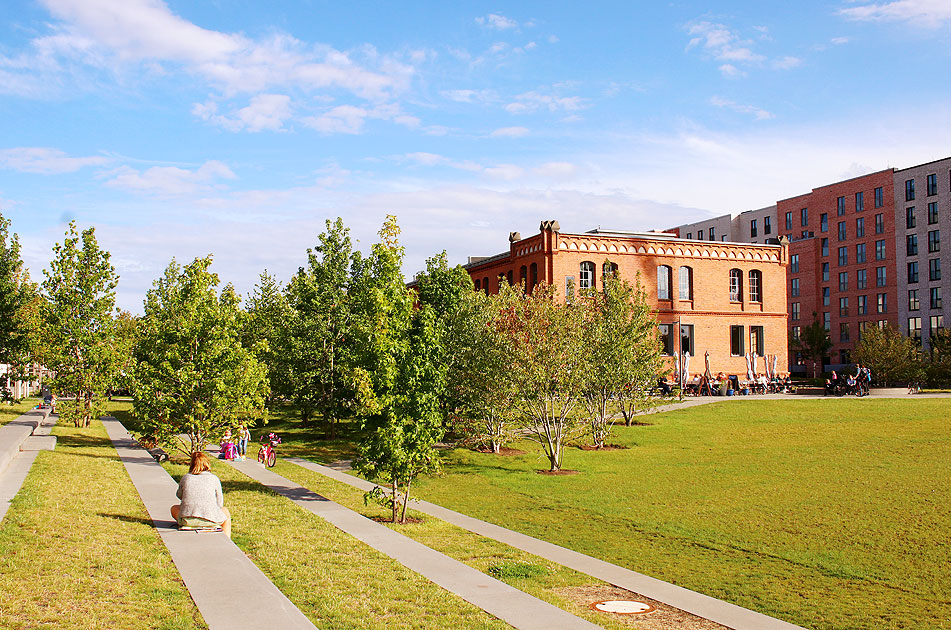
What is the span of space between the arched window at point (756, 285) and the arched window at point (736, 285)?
0.87 m

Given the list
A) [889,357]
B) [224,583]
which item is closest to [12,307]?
[224,583]

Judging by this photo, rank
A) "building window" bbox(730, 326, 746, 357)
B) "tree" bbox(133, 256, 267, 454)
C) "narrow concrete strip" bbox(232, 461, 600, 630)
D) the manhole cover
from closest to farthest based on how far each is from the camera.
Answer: "narrow concrete strip" bbox(232, 461, 600, 630), the manhole cover, "tree" bbox(133, 256, 267, 454), "building window" bbox(730, 326, 746, 357)

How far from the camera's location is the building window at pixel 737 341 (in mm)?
51438

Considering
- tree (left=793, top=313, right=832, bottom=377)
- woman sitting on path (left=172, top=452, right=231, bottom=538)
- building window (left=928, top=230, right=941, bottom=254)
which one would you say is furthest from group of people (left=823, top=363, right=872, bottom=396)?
building window (left=928, top=230, right=941, bottom=254)

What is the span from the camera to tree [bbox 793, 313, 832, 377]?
247 feet

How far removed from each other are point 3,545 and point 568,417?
18.2 meters

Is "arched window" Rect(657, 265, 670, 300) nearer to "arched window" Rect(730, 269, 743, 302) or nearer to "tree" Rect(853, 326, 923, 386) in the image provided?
"arched window" Rect(730, 269, 743, 302)

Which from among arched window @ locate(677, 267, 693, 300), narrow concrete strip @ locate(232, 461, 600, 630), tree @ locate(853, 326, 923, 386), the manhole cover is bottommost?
the manhole cover

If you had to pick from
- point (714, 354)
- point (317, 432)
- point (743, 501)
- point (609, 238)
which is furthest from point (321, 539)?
point (714, 354)

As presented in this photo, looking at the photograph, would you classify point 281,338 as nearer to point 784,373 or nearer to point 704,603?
point 704,603

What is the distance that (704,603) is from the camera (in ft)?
29.6

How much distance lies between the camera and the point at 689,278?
50.4 metres

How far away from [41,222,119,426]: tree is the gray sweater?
61.1 ft

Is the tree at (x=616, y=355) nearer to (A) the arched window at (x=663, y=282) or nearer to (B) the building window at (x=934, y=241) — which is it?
(A) the arched window at (x=663, y=282)
